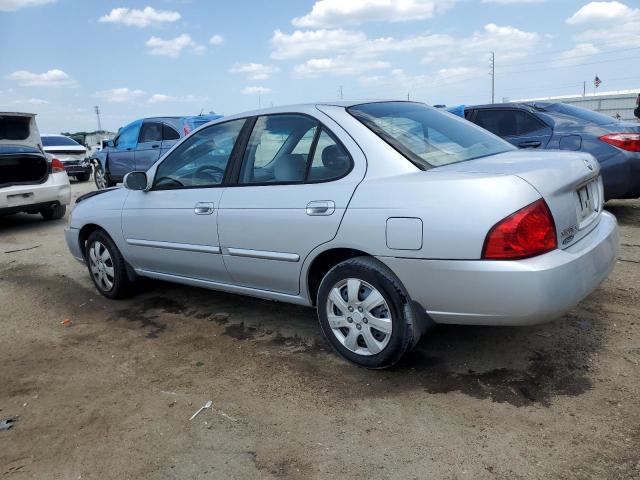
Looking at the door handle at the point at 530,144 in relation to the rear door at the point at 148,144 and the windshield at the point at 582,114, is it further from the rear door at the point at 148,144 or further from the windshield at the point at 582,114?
the rear door at the point at 148,144

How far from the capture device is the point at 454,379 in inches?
120

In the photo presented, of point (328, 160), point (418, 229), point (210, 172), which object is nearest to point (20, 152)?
point (210, 172)

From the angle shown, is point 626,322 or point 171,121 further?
point 171,121

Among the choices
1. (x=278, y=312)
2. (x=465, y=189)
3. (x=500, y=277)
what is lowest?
(x=278, y=312)

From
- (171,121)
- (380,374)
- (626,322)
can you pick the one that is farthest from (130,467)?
(171,121)

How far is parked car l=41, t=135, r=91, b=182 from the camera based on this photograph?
16516mm

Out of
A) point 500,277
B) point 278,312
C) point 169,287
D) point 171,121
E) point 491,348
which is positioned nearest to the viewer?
point 500,277

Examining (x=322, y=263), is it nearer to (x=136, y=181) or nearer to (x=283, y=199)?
(x=283, y=199)

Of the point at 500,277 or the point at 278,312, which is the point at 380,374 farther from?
the point at 278,312

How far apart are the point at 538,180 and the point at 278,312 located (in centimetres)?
234

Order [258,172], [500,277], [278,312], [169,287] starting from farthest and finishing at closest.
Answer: [169,287] → [278,312] → [258,172] → [500,277]

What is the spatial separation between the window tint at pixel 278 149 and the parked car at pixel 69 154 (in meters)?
14.6

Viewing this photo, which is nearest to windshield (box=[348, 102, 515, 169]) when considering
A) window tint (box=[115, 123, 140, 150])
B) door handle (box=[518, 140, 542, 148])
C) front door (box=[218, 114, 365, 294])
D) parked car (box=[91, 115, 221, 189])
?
front door (box=[218, 114, 365, 294])

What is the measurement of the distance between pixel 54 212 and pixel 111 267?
5611 millimetres
